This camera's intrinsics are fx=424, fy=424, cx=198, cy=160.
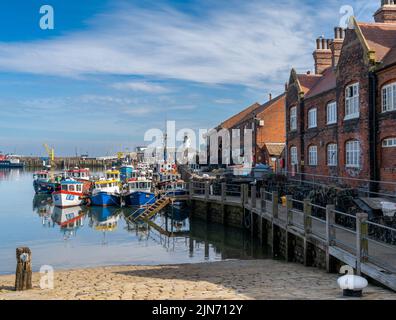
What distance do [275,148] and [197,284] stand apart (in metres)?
36.1

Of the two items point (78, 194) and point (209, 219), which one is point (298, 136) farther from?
point (78, 194)

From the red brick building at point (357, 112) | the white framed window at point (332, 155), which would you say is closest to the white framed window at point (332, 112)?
the red brick building at point (357, 112)

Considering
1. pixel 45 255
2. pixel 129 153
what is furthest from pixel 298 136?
pixel 129 153

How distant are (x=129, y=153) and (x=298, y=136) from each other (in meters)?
108

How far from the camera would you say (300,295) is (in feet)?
29.9

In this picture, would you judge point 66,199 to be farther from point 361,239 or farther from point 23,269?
point 361,239

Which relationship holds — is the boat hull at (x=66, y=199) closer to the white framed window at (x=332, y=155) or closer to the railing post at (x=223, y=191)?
the railing post at (x=223, y=191)

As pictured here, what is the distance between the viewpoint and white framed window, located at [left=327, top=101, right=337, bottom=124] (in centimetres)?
2641

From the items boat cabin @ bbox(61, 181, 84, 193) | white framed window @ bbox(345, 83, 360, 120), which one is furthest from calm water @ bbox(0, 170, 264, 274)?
white framed window @ bbox(345, 83, 360, 120)

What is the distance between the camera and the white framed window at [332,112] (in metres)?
26.4

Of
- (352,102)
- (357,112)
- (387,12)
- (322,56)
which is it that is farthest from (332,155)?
(322,56)

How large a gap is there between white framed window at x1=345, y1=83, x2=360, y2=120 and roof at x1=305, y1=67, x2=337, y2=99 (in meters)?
2.74

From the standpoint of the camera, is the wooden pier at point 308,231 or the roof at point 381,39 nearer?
the wooden pier at point 308,231

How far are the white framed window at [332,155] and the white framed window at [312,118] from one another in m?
2.74
